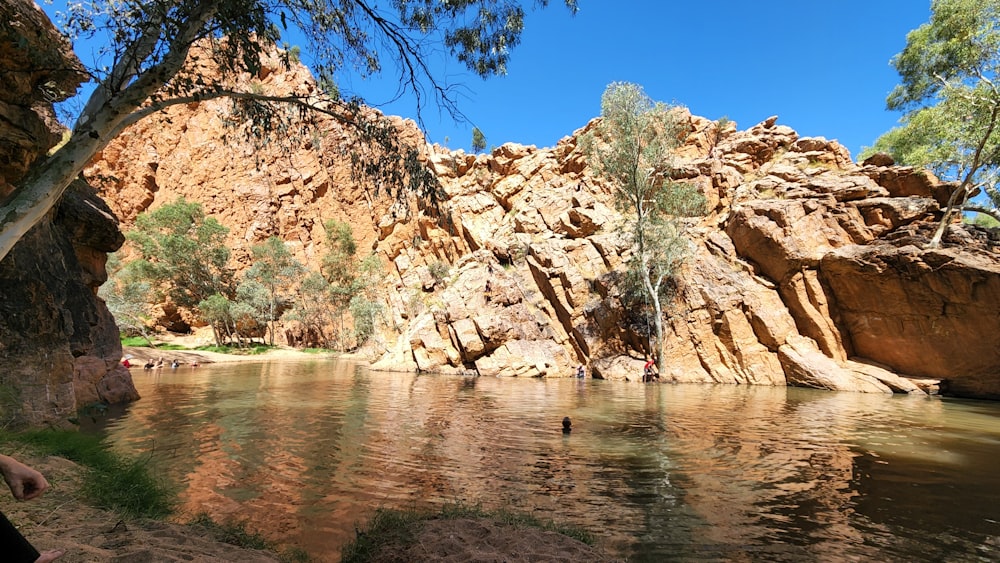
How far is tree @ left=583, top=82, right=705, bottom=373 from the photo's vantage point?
122ft

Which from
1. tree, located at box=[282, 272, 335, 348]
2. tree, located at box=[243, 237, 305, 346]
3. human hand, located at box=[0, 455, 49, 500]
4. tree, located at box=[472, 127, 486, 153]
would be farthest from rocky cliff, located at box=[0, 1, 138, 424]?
tree, located at box=[472, 127, 486, 153]

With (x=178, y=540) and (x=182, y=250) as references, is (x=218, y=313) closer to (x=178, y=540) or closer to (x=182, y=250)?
(x=182, y=250)

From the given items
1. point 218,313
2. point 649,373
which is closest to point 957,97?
point 649,373

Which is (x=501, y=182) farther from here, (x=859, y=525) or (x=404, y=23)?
(x=859, y=525)

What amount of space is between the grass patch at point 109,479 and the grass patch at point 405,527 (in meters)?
2.64

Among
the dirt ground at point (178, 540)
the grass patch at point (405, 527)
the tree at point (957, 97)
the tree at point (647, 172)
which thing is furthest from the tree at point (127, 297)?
the tree at point (957, 97)

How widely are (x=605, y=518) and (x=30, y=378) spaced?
1238 cm

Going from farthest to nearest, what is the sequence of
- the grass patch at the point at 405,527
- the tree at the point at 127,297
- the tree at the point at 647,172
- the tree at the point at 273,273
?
1. the tree at the point at 273,273
2. the tree at the point at 127,297
3. the tree at the point at 647,172
4. the grass patch at the point at 405,527

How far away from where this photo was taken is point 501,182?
6981cm

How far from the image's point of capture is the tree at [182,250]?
59.4 metres

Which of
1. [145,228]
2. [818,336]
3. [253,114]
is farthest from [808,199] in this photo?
[145,228]

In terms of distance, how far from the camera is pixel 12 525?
7.94 feet

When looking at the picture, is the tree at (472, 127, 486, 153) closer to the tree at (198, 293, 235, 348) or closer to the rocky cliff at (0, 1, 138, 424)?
the tree at (198, 293, 235, 348)

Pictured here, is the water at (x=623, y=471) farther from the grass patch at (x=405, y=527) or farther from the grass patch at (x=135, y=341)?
the grass patch at (x=135, y=341)
